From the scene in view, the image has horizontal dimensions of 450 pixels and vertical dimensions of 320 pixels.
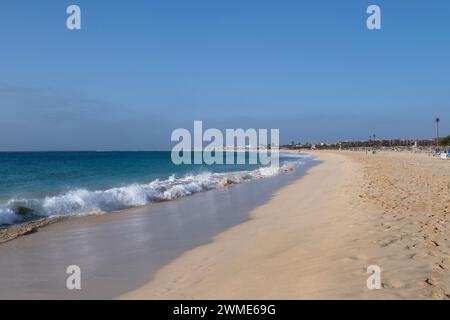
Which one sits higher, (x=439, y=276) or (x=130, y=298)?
(x=439, y=276)

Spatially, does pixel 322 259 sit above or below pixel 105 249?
above

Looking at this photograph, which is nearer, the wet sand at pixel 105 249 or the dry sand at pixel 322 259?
the dry sand at pixel 322 259

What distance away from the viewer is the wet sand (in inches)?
211

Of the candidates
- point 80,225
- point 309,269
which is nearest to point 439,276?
point 309,269

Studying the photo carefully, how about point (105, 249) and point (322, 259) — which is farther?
point (105, 249)

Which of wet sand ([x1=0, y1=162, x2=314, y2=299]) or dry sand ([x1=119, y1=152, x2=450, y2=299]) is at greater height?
dry sand ([x1=119, y1=152, x2=450, y2=299])

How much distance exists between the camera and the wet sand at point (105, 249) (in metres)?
5.36

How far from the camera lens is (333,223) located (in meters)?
8.66

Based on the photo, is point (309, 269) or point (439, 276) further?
point (309, 269)

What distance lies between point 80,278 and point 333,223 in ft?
17.5

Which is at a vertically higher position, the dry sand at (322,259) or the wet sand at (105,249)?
the dry sand at (322,259)

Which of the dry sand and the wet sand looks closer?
the dry sand

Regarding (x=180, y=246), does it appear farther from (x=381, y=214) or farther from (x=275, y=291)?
(x=381, y=214)

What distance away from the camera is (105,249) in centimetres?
751
